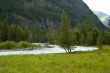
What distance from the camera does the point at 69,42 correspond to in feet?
267

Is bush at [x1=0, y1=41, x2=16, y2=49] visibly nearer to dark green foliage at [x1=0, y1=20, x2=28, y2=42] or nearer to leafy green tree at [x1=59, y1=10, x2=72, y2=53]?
dark green foliage at [x1=0, y1=20, x2=28, y2=42]

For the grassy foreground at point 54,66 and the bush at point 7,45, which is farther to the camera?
the bush at point 7,45

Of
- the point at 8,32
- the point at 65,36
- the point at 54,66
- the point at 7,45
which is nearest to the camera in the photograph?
the point at 54,66

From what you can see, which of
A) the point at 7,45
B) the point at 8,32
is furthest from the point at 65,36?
the point at 8,32

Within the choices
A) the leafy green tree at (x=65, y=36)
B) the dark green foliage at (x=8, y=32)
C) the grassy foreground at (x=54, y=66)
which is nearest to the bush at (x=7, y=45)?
the dark green foliage at (x=8, y=32)

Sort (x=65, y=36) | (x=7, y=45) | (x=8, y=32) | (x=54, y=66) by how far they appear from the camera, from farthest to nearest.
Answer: (x=8, y=32), (x=7, y=45), (x=65, y=36), (x=54, y=66)

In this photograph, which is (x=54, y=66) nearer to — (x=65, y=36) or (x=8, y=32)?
(x=65, y=36)

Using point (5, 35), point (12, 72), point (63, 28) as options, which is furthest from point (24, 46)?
point (12, 72)

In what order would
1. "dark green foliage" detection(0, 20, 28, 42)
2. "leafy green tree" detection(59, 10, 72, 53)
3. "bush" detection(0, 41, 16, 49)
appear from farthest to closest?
"dark green foliage" detection(0, 20, 28, 42), "bush" detection(0, 41, 16, 49), "leafy green tree" detection(59, 10, 72, 53)

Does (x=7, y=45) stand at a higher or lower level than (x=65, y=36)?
lower

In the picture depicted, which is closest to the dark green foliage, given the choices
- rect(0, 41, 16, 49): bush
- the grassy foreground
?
rect(0, 41, 16, 49): bush

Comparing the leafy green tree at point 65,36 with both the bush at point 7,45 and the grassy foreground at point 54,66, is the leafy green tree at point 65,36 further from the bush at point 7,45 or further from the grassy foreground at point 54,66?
the bush at point 7,45

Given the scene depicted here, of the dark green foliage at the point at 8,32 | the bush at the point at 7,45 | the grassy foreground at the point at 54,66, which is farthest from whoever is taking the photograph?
the dark green foliage at the point at 8,32

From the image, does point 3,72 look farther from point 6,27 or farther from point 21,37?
point 21,37
